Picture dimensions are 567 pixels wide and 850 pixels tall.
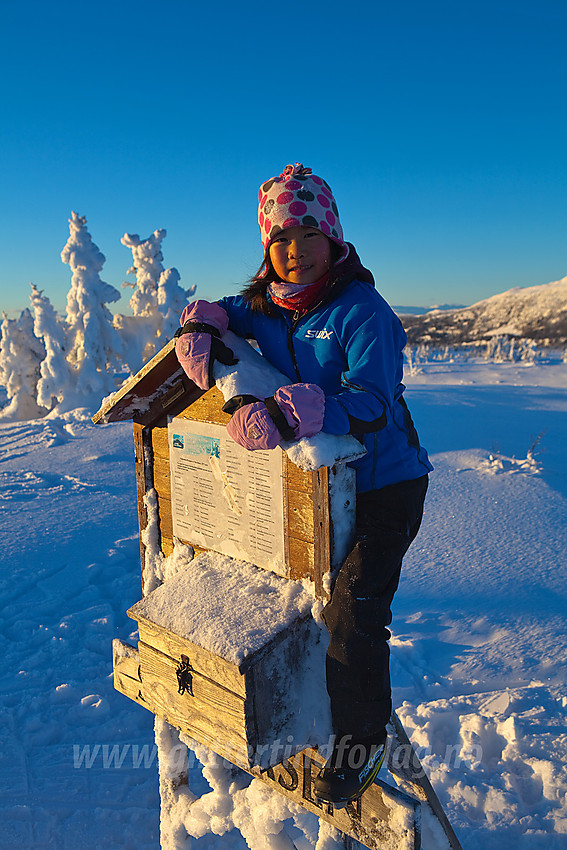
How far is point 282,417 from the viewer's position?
1.46 m

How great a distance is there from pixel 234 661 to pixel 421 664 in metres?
2.73

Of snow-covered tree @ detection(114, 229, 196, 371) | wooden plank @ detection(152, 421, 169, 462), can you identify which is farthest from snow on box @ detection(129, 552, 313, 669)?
snow-covered tree @ detection(114, 229, 196, 371)

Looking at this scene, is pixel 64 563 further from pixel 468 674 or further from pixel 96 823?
A: pixel 468 674

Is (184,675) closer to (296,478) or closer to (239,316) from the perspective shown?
(296,478)

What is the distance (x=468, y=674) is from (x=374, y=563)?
2.50 metres

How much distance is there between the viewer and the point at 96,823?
2.82 metres

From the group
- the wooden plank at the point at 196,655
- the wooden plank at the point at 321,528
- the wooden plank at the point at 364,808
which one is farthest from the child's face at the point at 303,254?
the wooden plank at the point at 364,808

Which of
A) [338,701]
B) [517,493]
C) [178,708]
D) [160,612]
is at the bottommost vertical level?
[517,493]

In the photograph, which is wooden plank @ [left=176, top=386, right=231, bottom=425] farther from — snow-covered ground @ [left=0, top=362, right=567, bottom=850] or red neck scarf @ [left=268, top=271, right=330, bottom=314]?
snow-covered ground @ [left=0, top=362, right=567, bottom=850]

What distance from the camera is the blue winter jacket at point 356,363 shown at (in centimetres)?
158

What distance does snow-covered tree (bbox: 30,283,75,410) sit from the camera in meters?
17.8

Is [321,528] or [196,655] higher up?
A: [321,528]

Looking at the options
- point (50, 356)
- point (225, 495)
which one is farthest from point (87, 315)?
point (225, 495)

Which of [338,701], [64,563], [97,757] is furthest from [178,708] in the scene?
[64,563]
